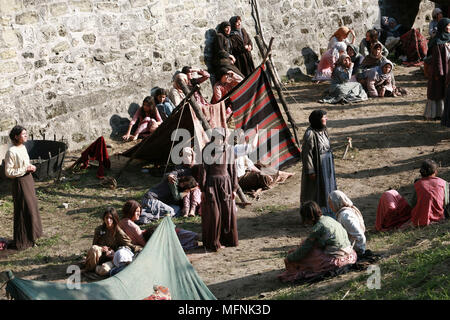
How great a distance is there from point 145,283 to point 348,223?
2218 mm

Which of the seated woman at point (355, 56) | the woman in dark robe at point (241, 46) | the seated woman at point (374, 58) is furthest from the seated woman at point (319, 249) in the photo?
the seated woman at point (355, 56)

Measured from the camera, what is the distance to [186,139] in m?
10.5

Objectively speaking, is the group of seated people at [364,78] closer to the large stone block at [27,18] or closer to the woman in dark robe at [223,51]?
the woman in dark robe at [223,51]

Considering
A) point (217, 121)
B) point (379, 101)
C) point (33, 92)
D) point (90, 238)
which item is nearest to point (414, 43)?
point (379, 101)

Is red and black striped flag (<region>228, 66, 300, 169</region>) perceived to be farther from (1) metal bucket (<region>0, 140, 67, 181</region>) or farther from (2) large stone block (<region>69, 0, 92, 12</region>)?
(2) large stone block (<region>69, 0, 92, 12</region>)

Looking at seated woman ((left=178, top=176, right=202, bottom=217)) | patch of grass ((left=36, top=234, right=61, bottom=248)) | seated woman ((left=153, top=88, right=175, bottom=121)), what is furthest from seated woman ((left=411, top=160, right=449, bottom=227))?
seated woman ((left=153, top=88, right=175, bottom=121))

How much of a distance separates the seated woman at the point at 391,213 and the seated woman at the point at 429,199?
5.6 inches

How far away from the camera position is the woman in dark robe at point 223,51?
13.4 m

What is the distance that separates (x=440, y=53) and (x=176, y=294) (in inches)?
284

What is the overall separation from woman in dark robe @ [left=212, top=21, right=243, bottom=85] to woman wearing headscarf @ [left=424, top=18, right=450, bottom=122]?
11.0ft

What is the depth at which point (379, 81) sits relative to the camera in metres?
13.9

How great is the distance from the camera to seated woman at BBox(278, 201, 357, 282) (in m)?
7.24

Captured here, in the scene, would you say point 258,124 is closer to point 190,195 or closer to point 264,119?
point 264,119
